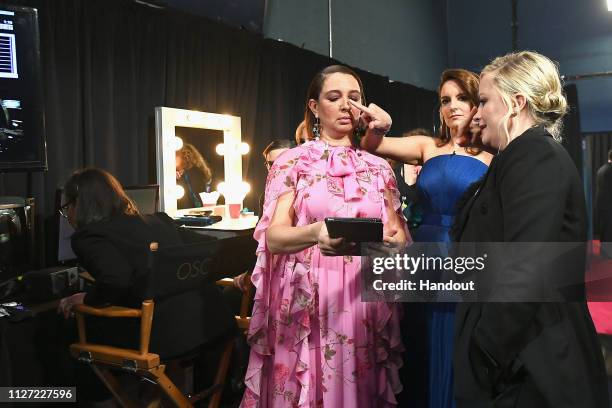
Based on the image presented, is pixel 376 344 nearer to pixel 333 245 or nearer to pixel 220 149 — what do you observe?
pixel 333 245

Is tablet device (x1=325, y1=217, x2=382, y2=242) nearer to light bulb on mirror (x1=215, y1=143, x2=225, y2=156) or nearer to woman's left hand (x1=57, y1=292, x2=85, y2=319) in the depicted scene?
woman's left hand (x1=57, y1=292, x2=85, y2=319)

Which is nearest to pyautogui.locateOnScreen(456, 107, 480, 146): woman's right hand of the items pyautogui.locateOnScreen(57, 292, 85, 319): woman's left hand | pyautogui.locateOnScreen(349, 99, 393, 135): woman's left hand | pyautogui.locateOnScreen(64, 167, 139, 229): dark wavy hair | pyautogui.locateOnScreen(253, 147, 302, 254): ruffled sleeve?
pyautogui.locateOnScreen(349, 99, 393, 135): woman's left hand

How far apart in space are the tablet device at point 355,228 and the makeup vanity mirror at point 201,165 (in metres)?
2.01

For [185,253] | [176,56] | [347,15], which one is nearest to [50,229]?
[185,253]

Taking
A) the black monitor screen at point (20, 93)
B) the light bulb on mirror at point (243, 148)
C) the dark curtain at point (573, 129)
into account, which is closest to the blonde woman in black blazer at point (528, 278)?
the black monitor screen at point (20, 93)

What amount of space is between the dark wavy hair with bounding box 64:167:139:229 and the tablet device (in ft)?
3.82

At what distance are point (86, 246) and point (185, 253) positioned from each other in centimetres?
38

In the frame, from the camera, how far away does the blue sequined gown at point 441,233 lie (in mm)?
1772

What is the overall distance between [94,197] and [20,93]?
529 millimetres

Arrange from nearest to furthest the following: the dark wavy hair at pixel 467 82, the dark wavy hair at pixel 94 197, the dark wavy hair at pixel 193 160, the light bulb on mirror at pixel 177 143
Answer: the dark wavy hair at pixel 467 82 < the dark wavy hair at pixel 94 197 < the light bulb on mirror at pixel 177 143 < the dark wavy hair at pixel 193 160

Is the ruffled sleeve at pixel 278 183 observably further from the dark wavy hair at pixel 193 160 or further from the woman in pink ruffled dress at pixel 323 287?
the dark wavy hair at pixel 193 160

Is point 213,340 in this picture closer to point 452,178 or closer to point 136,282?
point 136,282

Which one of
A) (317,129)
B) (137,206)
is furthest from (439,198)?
(137,206)

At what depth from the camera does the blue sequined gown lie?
69.8 inches
